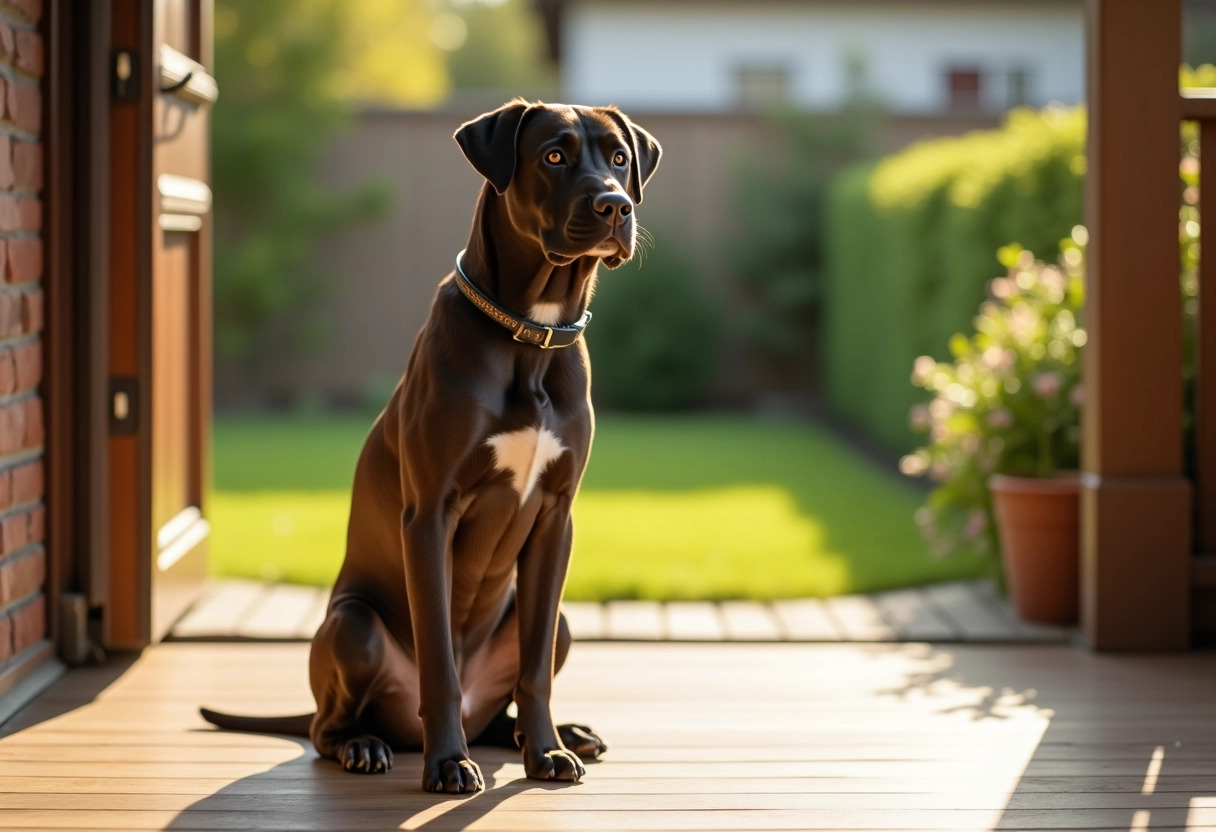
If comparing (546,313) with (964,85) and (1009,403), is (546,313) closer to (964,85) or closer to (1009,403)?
(1009,403)

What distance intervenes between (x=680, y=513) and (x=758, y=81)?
34.0 feet

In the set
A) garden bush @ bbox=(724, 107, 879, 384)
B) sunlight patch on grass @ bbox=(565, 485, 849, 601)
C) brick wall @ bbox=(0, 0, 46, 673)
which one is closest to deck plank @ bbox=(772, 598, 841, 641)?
sunlight patch on grass @ bbox=(565, 485, 849, 601)

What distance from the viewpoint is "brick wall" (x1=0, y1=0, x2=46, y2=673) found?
11.3 feet

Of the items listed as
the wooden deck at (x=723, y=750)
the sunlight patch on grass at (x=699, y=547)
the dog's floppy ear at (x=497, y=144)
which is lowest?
the wooden deck at (x=723, y=750)

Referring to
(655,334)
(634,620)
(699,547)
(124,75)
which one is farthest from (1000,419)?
(655,334)

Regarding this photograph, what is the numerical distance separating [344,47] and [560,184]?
32.3 ft

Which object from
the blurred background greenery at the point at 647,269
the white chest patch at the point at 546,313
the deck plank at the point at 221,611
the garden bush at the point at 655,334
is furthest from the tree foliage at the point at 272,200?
the white chest patch at the point at 546,313

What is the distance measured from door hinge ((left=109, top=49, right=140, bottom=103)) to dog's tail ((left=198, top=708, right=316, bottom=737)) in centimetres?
161

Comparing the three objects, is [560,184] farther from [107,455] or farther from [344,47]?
[344,47]

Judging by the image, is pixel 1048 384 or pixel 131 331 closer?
pixel 131 331

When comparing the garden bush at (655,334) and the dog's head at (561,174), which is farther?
the garden bush at (655,334)

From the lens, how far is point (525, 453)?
9.31 ft

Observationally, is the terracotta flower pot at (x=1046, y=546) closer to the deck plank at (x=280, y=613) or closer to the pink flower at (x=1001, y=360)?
the pink flower at (x=1001, y=360)

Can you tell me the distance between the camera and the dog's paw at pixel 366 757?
2.95 metres
